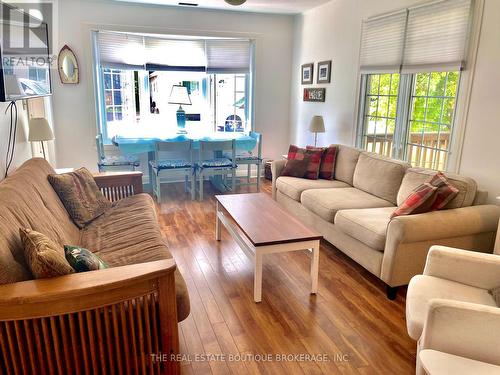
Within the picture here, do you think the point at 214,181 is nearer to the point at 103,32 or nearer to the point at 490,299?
the point at 103,32

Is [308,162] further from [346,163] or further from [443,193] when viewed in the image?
[443,193]

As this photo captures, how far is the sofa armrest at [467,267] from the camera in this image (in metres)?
1.98

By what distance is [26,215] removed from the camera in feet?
6.72

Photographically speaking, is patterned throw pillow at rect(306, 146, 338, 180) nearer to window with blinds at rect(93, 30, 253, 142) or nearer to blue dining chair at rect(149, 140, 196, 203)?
blue dining chair at rect(149, 140, 196, 203)

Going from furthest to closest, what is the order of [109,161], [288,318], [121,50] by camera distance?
[121,50]
[109,161]
[288,318]

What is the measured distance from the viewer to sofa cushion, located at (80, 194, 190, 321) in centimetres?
212

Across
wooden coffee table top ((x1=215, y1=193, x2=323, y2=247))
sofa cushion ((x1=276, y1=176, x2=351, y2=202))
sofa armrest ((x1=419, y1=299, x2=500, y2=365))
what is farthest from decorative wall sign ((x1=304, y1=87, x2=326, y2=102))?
sofa armrest ((x1=419, y1=299, x2=500, y2=365))

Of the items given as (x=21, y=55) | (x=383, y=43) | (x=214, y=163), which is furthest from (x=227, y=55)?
(x=21, y=55)

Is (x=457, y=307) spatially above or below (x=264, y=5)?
below

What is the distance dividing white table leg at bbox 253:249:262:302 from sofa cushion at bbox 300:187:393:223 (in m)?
1.01

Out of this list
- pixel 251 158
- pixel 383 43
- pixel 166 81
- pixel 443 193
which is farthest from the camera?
pixel 166 81

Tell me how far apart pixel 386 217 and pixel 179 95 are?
3.93 meters

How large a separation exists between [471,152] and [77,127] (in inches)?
185

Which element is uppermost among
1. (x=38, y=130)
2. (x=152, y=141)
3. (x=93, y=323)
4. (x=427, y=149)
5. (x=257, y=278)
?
(x=38, y=130)
